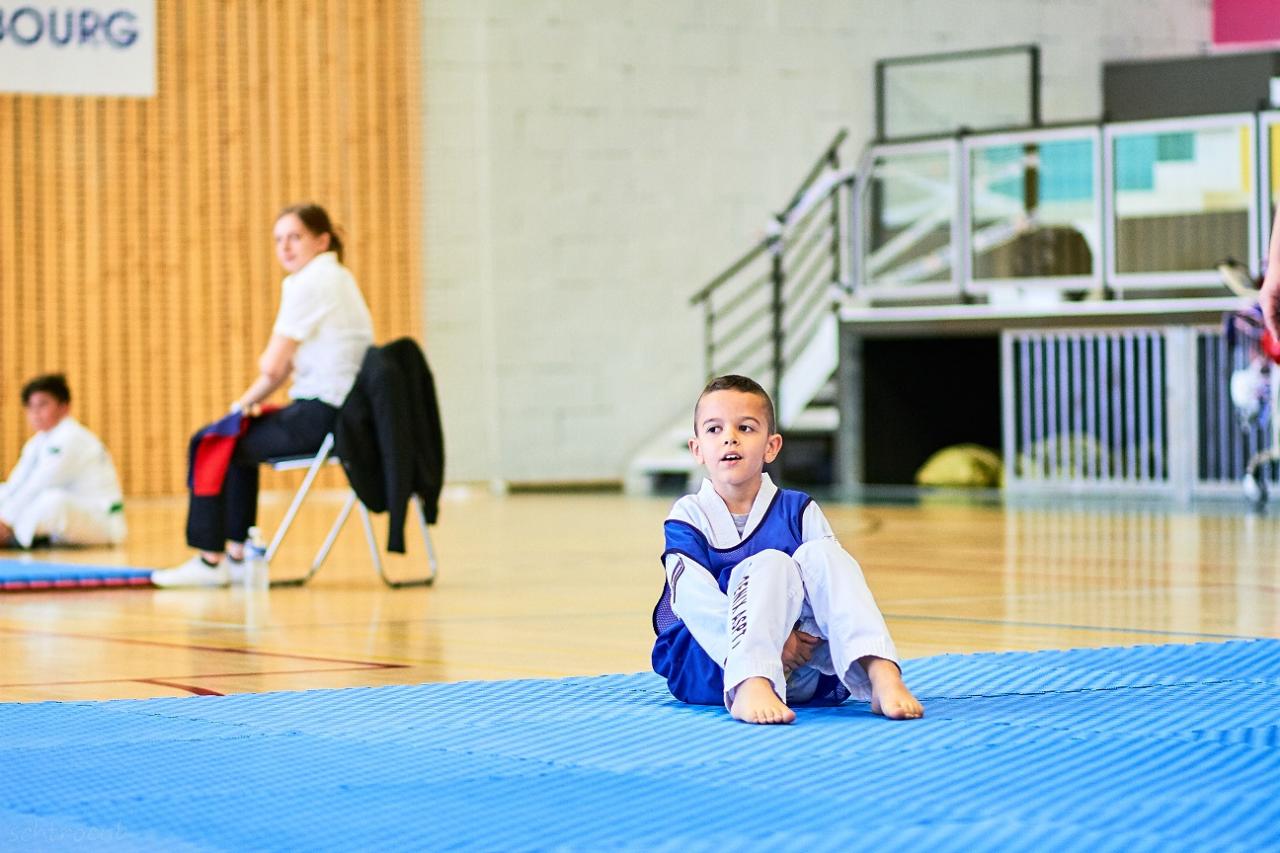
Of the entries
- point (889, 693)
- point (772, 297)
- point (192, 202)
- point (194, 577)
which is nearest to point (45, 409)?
point (194, 577)

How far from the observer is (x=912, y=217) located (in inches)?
440

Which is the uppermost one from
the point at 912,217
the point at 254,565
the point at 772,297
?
the point at 912,217

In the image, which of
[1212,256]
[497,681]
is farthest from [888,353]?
→ [497,681]

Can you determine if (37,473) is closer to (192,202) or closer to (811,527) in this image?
(192,202)

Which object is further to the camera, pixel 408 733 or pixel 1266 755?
pixel 408 733

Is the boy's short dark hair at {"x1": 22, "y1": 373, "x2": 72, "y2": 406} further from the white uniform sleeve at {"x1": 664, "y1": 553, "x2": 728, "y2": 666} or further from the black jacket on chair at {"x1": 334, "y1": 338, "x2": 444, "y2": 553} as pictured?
the white uniform sleeve at {"x1": 664, "y1": 553, "x2": 728, "y2": 666}

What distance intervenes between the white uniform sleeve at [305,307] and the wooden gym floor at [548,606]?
0.78 m

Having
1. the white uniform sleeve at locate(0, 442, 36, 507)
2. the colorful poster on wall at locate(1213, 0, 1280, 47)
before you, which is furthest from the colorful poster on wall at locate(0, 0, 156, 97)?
the colorful poster on wall at locate(1213, 0, 1280, 47)

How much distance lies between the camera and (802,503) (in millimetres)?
2965

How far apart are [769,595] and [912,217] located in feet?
28.4

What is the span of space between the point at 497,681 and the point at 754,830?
1.38 meters

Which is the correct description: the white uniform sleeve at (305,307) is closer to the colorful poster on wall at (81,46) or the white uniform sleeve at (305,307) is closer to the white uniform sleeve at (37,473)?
the white uniform sleeve at (37,473)

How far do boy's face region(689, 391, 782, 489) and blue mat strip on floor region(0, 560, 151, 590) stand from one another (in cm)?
345

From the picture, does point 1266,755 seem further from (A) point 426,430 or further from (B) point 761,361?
(B) point 761,361
